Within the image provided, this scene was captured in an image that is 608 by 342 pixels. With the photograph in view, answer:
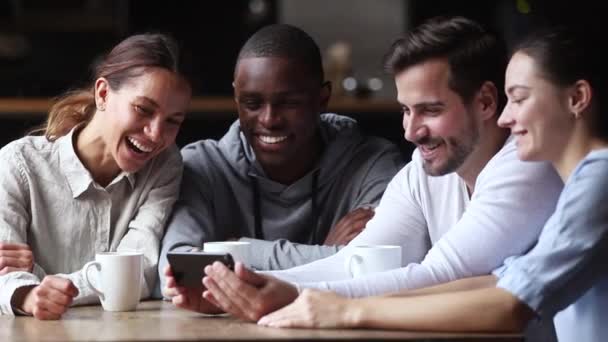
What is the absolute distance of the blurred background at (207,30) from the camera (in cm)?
643

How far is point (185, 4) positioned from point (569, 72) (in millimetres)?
4898

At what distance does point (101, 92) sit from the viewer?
2646mm

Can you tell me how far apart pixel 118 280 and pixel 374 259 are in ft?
1.72

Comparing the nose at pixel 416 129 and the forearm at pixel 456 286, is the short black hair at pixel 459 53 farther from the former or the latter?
the forearm at pixel 456 286

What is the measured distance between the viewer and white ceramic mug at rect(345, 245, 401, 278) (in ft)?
7.41

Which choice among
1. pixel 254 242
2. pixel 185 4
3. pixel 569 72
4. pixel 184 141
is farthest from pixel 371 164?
pixel 185 4

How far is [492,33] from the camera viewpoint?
8.08 feet

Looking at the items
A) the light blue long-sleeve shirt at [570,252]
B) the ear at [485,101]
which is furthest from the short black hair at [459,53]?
the light blue long-sleeve shirt at [570,252]

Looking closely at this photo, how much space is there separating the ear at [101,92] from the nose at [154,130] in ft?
0.55

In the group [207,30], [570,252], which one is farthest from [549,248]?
[207,30]

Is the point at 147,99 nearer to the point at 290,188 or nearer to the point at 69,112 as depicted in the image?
the point at 69,112

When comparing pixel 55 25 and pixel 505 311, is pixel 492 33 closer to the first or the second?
pixel 505 311

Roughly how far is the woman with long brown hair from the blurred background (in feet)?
10.8

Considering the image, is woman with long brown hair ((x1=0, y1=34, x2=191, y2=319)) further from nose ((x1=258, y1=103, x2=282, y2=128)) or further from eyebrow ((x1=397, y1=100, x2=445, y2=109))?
eyebrow ((x1=397, y1=100, x2=445, y2=109))
